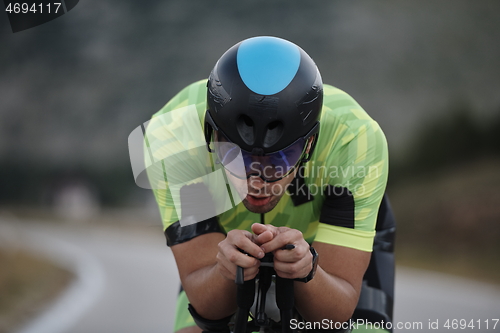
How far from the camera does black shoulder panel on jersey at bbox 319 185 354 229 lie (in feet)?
7.75

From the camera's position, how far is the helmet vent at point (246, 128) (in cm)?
212

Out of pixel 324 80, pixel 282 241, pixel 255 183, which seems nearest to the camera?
pixel 282 241

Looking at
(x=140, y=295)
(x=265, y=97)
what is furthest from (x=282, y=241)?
(x=140, y=295)

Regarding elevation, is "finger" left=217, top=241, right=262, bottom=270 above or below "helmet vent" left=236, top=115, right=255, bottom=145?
below

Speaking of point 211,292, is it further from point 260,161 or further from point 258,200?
point 260,161

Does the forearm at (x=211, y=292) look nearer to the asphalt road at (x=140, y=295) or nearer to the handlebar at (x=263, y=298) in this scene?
the handlebar at (x=263, y=298)

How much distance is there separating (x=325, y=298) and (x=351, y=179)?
530 mm

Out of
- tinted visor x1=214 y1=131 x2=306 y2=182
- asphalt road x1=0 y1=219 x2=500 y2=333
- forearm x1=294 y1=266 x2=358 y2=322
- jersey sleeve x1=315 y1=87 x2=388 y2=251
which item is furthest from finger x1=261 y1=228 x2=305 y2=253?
asphalt road x1=0 y1=219 x2=500 y2=333

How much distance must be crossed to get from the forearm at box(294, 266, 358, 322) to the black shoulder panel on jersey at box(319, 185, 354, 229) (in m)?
0.24

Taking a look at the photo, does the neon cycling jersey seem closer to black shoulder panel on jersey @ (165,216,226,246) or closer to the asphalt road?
black shoulder panel on jersey @ (165,216,226,246)

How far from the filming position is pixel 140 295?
6551 mm

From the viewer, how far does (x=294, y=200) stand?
256 cm

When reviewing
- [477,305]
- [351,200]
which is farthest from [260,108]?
[477,305]

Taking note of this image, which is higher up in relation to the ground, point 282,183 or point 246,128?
point 246,128
